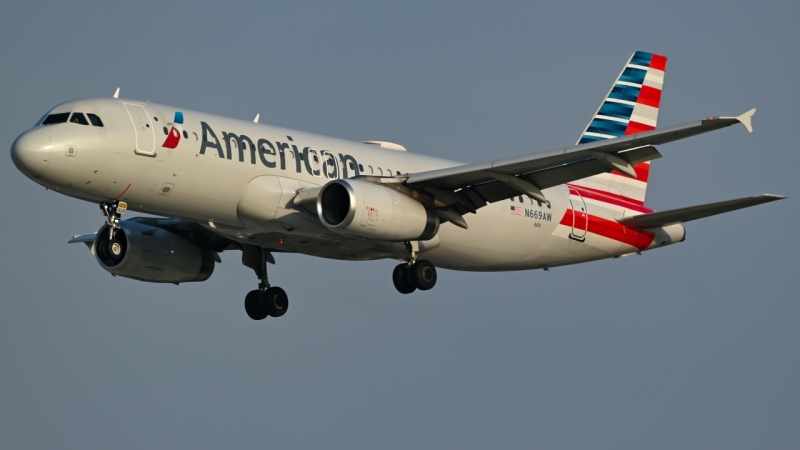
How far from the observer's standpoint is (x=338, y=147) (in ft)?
135

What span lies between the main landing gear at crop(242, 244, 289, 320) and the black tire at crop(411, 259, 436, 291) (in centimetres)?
627

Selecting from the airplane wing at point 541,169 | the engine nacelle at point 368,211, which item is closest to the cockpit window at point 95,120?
the engine nacelle at point 368,211

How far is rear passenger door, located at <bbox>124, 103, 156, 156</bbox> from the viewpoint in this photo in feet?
120

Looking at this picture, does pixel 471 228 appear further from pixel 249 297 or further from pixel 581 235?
pixel 249 297

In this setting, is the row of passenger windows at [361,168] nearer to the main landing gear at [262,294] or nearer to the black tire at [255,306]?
the main landing gear at [262,294]

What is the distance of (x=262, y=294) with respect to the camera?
45.5 meters

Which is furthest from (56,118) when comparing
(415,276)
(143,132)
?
(415,276)

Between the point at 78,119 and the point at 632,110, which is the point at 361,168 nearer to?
the point at 78,119

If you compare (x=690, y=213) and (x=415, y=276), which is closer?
(x=415, y=276)

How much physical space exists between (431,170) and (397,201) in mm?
4135

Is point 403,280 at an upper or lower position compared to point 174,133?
lower

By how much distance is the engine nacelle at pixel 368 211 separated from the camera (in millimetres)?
37688

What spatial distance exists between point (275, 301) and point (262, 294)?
1.85 feet

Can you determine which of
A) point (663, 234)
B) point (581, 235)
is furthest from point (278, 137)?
point (663, 234)
